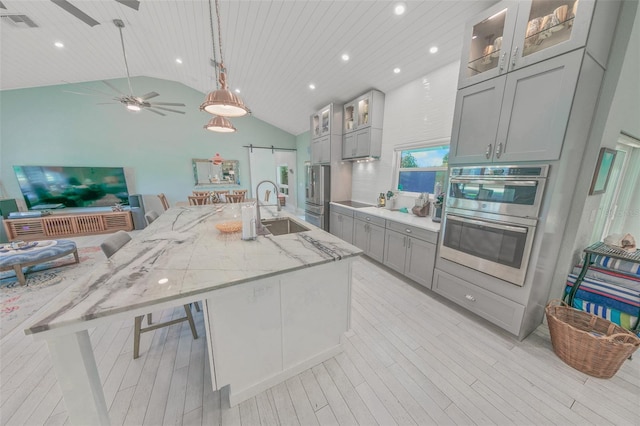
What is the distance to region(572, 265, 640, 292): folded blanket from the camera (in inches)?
63.8

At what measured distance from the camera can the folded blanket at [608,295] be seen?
5.25 feet

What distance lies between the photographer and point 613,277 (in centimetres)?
170

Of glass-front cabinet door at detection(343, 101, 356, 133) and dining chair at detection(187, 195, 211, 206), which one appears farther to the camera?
dining chair at detection(187, 195, 211, 206)

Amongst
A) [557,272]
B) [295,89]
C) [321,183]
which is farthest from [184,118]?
[557,272]

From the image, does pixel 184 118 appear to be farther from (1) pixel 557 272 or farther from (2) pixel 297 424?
(1) pixel 557 272

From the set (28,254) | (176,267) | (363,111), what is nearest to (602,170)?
(363,111)

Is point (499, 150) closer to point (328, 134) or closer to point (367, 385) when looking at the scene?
point (367, 385)

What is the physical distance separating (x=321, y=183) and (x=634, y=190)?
12.8 feet

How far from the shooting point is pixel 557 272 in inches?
74.1

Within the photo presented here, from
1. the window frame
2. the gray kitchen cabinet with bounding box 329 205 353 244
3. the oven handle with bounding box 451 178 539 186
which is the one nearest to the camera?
the oven handle with bounding box 451 178 539 186

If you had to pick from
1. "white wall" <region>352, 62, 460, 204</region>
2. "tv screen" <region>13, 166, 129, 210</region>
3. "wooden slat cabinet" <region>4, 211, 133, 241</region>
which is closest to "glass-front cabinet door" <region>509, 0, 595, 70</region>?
"white wall" <region>352, 62, 460, 204</region>

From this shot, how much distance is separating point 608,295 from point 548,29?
214cm

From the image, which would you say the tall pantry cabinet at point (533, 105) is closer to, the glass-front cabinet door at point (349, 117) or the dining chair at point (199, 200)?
the glass-front cabinet door at point (349, 117)

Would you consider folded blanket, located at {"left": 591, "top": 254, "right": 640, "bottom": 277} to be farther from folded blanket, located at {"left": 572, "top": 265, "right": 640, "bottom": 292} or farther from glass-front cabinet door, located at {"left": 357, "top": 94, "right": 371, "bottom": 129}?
glass-front cabinet door, located at {"left": 357, "top": 94, "right": 371, "bottom": 129}
